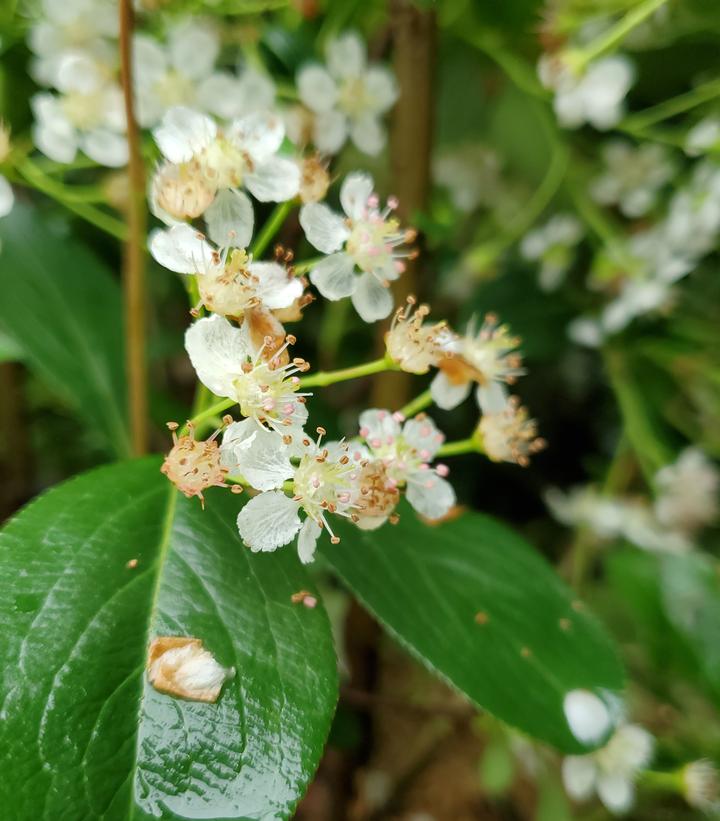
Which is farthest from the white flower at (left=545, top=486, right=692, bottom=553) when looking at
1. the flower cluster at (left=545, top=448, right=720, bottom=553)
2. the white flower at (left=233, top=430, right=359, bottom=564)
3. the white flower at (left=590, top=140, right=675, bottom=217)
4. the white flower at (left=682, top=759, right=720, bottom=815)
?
the white flower at (left=233, top=430, right=359, bottom=564)

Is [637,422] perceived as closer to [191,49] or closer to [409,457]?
[409,457]

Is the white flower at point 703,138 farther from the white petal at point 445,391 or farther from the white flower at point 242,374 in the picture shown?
the white flower at point 242,374

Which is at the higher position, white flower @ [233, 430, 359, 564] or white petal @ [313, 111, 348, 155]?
white petal @ [313, 111, 348, 155]

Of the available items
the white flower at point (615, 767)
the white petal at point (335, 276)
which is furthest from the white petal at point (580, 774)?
the white petal at point (335, 276)

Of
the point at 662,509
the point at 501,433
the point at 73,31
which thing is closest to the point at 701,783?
the point at 662,509

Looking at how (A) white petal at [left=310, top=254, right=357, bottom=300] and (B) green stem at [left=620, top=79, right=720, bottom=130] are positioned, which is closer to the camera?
(A) white petal at [left=310, top=254, right=357, bottom=300]

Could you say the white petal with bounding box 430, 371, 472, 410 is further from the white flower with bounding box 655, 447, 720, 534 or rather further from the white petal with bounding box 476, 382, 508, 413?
the white flower with bounding box 655, 447, 720, 534

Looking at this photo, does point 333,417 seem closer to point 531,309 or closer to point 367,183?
point 367,183
